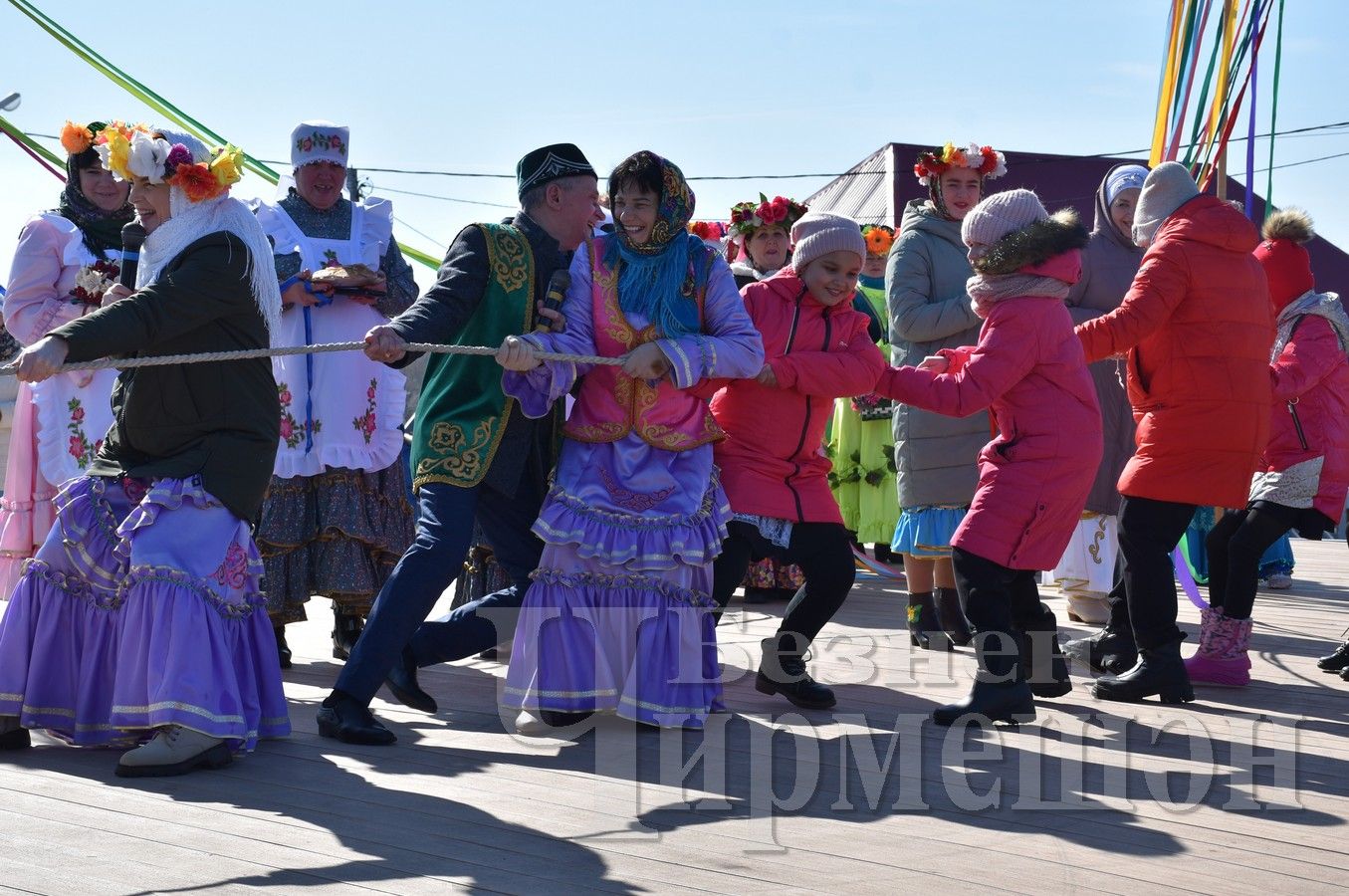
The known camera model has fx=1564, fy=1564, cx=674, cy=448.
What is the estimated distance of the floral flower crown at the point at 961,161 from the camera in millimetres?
6301

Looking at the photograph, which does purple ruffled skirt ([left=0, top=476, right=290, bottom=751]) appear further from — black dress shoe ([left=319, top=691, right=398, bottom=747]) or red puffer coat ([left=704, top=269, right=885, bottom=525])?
red puffer coat ([left=704, top=269, right=885, bottom=525])

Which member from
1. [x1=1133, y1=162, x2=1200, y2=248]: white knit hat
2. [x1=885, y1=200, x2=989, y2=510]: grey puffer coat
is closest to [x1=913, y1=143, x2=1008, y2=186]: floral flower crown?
[x1=885, y1=200, x2=989, y2=510]: grey puffer coat

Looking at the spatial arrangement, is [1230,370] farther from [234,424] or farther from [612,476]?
[234,424]

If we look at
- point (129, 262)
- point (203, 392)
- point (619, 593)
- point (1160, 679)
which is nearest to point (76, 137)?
point (129, 262)

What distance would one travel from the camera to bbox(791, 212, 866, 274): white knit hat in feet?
16.0

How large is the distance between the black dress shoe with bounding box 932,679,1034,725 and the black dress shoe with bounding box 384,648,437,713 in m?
1.50

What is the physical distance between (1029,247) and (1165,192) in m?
0.83

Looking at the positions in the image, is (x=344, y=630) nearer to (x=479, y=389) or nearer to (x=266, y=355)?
(x=479, y=389)

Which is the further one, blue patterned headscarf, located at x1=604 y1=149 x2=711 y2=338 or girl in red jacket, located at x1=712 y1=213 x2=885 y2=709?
girl in red jacket, located at x1=712 y1=213 x2=885 y2=709

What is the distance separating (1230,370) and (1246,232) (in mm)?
468

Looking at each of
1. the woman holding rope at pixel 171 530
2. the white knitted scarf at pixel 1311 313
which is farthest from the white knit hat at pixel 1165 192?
the woman holding rope at pixel 171 530

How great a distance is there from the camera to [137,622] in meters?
4.05

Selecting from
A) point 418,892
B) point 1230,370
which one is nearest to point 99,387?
point 418,892

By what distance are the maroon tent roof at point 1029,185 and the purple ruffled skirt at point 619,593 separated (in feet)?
45.4
